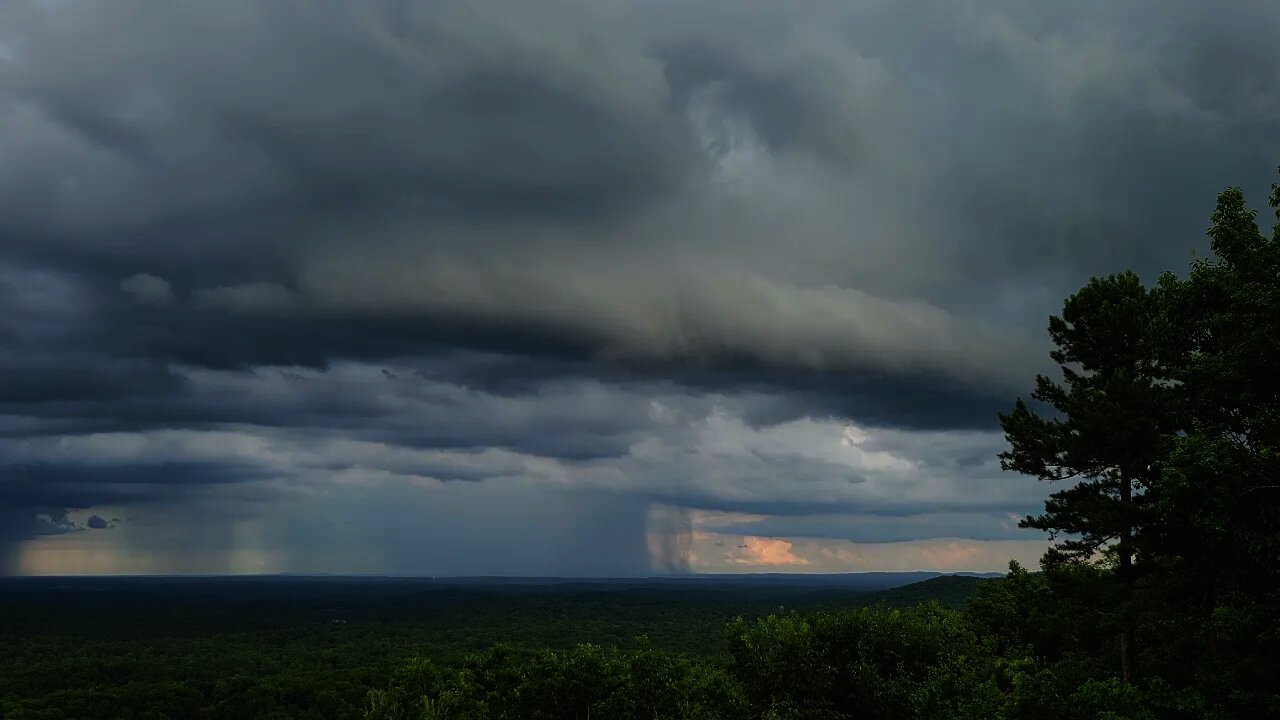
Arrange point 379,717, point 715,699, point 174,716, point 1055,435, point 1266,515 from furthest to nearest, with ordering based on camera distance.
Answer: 1. point 174,716
2. point 379,717
3. point 715,699
4. point 1055,435
5. point 1266,515

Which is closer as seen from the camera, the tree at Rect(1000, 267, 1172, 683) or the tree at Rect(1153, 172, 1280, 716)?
the tree at Rect(1153, 172, 1280, 716)

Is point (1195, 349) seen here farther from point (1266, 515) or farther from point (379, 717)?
point (379, 717)

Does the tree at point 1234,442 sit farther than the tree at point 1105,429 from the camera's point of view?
No

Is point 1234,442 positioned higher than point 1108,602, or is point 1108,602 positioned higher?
point 1234,442

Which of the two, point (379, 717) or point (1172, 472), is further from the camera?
point (379, 717)

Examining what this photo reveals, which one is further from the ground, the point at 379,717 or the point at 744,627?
the point at 744,627

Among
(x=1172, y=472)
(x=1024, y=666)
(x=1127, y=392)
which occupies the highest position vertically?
(x=1127, y=392)

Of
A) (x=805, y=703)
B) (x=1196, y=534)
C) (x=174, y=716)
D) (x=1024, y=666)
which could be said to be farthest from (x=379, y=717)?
(x=174, y=716)

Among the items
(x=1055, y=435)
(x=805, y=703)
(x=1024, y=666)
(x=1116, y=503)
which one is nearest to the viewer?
(x=1116, y=503)

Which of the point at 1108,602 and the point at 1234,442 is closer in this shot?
the point at 1234,442
